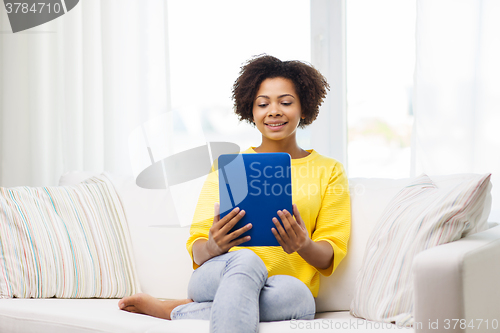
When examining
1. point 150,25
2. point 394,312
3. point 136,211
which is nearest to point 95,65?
point 150,25

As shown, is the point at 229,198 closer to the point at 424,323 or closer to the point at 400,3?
the point at 424,323

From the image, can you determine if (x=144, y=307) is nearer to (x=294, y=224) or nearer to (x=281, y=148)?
(x=294, y=224)

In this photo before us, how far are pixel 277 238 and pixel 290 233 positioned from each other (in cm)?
4

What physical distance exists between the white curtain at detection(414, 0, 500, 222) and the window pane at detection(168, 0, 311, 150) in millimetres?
625

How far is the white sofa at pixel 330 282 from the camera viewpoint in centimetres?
87

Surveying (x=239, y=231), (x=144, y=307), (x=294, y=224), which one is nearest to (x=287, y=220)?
(x=294, y=224)

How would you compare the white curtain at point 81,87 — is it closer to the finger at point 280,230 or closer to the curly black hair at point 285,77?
the curly black hair at point 285,77

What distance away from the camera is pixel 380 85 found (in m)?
2.02

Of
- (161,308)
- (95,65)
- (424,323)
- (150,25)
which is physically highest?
(150,25)

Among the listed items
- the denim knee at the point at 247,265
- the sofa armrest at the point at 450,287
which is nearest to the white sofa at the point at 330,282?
the sofa armrest at the point at 450,287

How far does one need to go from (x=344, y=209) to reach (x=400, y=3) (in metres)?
1.07

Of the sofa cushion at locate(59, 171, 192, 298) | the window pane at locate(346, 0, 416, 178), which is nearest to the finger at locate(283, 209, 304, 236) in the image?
the sofa cushion at locate(59, 171, 192, 298)

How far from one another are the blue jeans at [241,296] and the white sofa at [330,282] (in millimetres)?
56

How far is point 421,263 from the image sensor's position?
34.6 inches
